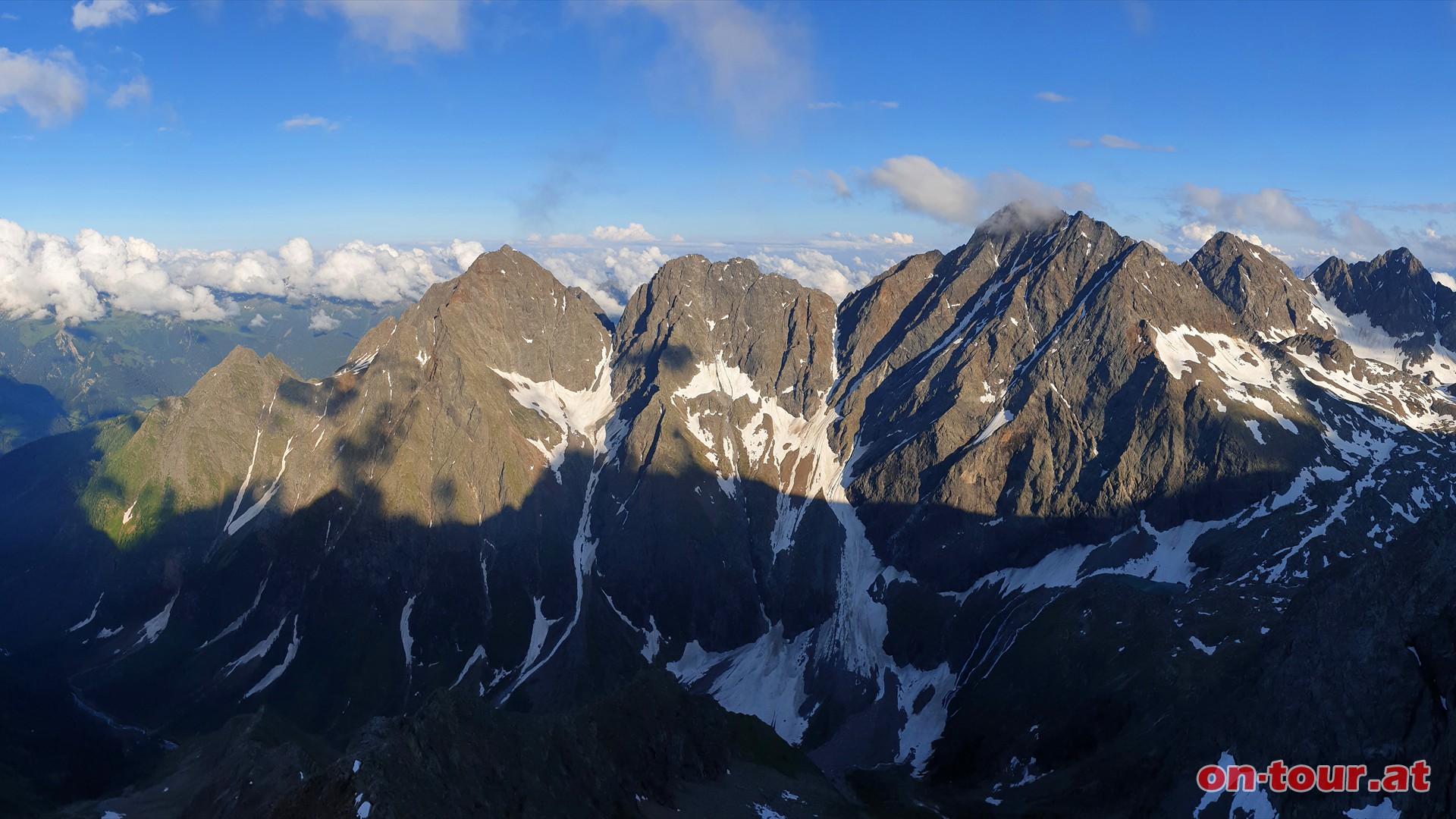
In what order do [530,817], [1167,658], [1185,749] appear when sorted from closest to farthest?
[530,817] < [1185,749] < [1167,658]

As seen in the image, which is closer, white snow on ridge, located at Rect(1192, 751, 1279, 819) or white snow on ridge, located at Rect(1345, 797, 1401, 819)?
white snow on ridge, located at Rect(1345, 797, 1401, 819)

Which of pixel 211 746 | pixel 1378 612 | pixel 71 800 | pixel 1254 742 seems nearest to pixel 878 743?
pixel 1254 742

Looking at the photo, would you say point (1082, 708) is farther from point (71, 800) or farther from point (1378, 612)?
point (71, 800)

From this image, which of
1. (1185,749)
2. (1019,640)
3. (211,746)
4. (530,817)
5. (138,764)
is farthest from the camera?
(1019,640)

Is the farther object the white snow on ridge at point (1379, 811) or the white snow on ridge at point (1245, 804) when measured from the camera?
the white snow on ridge at point (1245, 804)

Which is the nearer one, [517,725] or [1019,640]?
[517,725]

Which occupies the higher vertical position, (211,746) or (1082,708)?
(1082,708)

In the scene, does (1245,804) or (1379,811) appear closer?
(1379,811)

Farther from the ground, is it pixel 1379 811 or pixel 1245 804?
pixel 1379 811

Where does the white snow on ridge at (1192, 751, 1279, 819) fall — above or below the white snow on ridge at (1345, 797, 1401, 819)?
below

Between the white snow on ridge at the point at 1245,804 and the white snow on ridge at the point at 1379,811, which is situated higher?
the white snow on ridge at the point at 1379,811

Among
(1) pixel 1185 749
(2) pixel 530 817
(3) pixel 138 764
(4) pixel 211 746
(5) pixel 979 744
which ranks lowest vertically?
(3) pixel 138 764
